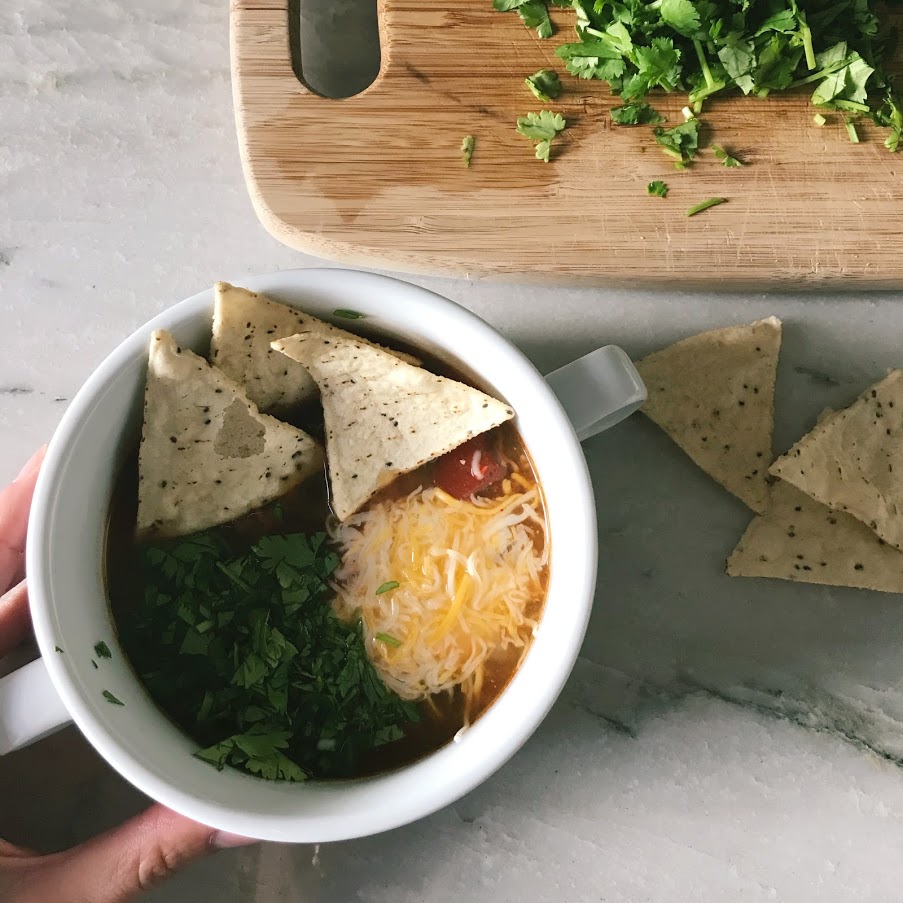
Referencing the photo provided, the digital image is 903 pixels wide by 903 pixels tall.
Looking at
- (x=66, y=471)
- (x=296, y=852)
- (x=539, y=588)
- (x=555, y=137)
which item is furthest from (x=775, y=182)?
(x=296, y=852)

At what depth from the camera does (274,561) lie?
1184mm

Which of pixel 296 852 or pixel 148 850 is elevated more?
pixel 148 850

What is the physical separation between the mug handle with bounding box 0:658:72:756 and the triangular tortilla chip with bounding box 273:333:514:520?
0.39 m

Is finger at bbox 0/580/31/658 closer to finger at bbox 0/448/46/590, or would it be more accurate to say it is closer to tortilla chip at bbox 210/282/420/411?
finger at bbox 0/448/46/590

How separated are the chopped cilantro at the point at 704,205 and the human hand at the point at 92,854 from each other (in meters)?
1.03

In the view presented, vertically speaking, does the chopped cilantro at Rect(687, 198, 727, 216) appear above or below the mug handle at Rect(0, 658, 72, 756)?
above

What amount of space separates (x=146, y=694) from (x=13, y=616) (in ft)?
1.08

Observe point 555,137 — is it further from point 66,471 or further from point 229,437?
point 66,471

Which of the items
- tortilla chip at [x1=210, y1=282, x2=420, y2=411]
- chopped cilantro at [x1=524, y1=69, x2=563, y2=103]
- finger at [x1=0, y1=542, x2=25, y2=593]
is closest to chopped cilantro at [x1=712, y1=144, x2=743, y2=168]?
chopped cilantro at [x1=524, y1=69, x2=563, y2=103]

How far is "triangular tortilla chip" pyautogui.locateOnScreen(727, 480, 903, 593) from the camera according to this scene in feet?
4.50

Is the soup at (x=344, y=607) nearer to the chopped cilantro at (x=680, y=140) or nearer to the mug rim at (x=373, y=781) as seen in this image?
the mug rim at (x=373, y=781)

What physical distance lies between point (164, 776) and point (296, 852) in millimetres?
474

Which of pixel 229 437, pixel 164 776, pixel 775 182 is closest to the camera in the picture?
pixel 164 776

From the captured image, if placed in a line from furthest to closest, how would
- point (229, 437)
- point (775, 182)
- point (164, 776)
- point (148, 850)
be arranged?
point (775, 182)
point (148, 850)
point (229, 437)
point (164, 776)
